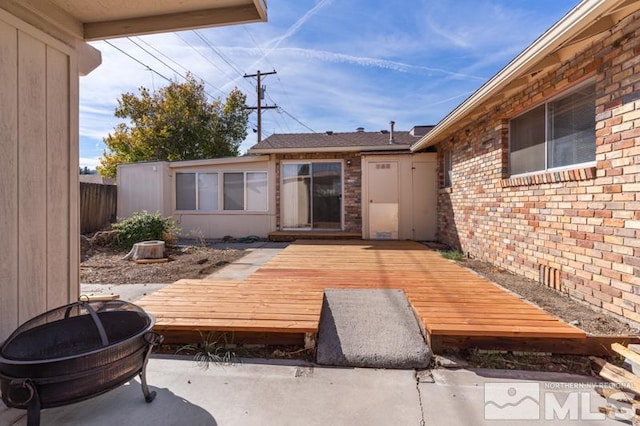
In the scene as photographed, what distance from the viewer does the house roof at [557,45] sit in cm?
266

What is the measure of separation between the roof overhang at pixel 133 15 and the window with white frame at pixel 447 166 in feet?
20.9

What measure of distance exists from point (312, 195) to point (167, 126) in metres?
11.6

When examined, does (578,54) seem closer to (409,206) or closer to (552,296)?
(552,296)

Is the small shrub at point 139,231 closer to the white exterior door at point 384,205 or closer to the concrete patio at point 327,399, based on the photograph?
the white exterior door at point 384,205

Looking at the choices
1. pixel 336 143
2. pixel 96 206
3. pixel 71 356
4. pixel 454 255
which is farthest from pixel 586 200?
pixel 96 206

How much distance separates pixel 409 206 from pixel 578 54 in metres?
5.38

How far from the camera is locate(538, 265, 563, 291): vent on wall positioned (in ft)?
12.3

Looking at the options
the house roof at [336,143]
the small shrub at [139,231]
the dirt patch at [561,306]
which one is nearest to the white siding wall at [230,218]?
the house roof at [336,143]

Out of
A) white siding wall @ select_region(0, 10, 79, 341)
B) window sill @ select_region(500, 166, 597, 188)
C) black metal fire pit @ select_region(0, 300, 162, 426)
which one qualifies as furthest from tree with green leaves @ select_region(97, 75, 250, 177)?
black metal fire pit @ select_region(0, 300, 162, 426)

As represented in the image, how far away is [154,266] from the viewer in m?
5.94

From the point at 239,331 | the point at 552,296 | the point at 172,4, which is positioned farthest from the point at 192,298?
the point at 552,296

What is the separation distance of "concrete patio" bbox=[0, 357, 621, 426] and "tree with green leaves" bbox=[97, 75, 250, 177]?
56.2ft

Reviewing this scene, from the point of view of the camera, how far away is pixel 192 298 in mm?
3387

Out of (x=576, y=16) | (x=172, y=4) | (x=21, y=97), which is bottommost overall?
(x=21, y=97)
